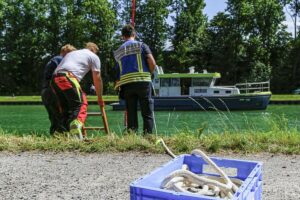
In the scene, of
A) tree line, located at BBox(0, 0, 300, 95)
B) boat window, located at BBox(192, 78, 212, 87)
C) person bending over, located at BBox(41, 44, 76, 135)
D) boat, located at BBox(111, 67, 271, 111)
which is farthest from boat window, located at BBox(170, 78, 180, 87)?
person bending over, located at BBox(41, 44, 76, 135)

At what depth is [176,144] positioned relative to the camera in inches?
197

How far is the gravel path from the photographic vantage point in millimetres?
3328

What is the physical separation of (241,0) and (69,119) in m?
43.3

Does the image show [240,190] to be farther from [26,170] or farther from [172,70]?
[172,70]

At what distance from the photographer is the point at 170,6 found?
5034 cm

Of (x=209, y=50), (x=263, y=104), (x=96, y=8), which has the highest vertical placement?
(x=96, y=8)

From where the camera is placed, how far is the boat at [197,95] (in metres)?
25.9

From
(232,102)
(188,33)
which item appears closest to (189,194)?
(232,102)

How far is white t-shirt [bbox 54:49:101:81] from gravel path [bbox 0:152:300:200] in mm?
1305

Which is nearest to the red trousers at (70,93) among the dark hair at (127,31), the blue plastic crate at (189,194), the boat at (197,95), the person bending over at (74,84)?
the person bending over at (74,84)

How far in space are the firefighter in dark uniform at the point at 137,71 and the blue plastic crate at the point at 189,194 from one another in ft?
11.7

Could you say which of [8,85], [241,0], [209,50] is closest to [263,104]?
[209,50]

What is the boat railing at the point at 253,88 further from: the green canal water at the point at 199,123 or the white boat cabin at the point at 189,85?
the green canal water at the point at 199,123

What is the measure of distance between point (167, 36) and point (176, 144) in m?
44.5
